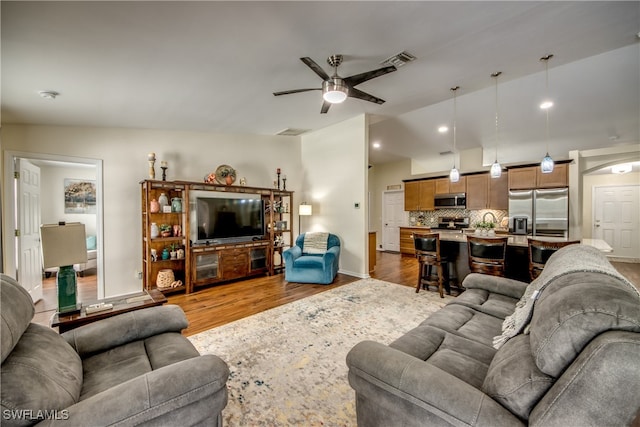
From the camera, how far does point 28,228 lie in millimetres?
3744

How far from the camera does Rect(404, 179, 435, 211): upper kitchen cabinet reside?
7.47 meters

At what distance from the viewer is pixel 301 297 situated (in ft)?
12.6

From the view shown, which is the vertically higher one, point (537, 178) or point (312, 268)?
point (537, 178)

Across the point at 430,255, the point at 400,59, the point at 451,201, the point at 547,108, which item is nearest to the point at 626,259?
the point at 451,201

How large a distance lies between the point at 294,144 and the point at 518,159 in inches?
239

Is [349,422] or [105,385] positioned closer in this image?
[105,385]

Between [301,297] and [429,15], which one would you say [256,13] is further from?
[301,297]

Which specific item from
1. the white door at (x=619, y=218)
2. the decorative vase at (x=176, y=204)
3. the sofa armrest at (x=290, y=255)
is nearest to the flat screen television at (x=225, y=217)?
the decorative vase at (x=176, y=204)

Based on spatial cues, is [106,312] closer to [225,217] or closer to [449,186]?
[225,217]

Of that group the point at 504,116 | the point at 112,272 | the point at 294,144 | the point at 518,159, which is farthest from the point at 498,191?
the point at 112,272

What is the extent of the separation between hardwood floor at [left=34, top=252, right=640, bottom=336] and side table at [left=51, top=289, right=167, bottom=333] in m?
0.76

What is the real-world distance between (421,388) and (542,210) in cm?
623

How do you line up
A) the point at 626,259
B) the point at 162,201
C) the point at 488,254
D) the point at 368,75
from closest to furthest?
the point at 368,75 → the point at 488,254 → the point at 162,201 → the point at 626,259

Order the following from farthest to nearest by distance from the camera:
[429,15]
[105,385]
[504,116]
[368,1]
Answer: [504,116] → [429,15] → [368,1] → [105,385]
